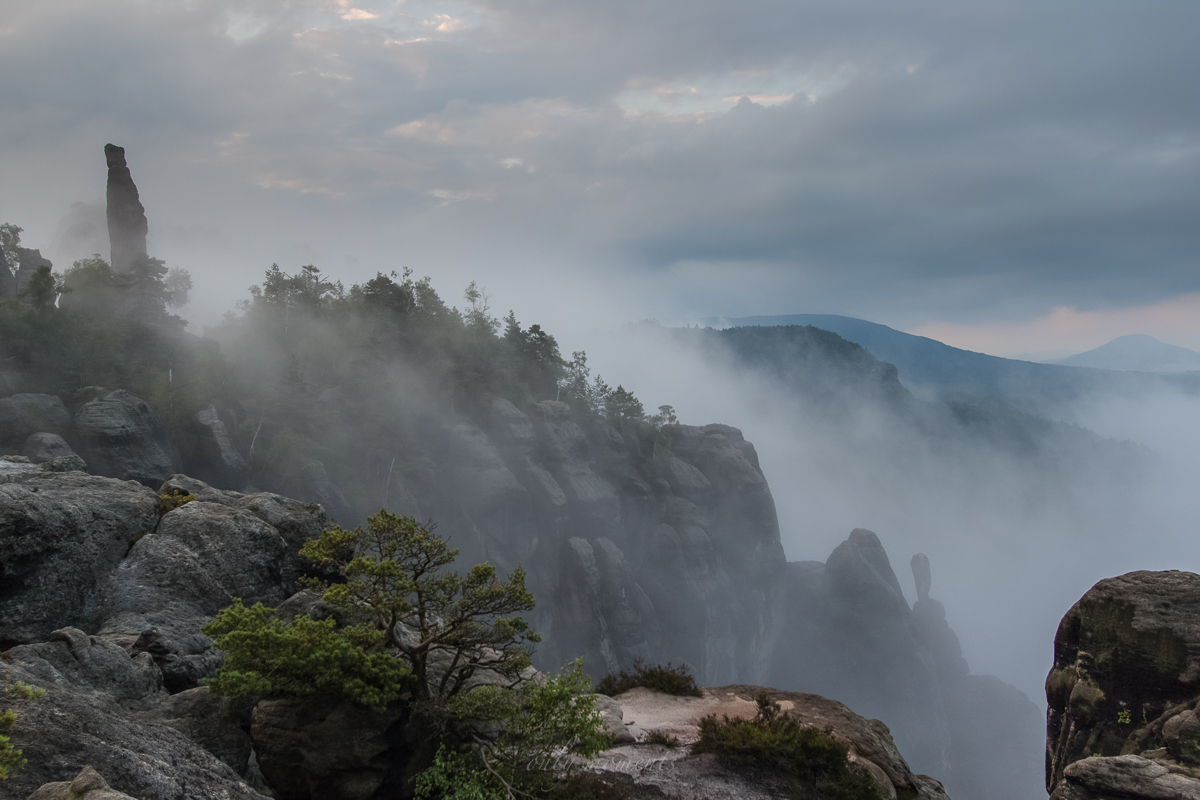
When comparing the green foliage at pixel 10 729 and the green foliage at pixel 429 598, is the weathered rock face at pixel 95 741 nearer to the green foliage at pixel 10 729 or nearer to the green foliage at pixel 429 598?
the green foliage at pixel 10 729

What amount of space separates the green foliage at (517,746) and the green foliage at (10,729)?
5.75 meters

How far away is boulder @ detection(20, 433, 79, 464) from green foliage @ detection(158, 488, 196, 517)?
909 inches

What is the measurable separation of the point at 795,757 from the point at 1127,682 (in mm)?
8090

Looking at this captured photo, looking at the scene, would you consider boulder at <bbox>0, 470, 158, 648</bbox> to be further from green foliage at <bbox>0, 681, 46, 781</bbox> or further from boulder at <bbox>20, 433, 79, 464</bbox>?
boulder at <bbox>20, 433, 79, 464</bbox>

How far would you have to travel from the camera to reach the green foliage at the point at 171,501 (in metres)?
18.4

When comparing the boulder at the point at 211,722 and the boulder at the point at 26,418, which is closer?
the boulder at the point at 211,722

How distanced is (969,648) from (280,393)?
19310 cm

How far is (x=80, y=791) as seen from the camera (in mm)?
6316

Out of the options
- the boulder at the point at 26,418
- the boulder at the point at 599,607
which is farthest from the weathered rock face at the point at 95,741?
the boulder at the point at 599,607

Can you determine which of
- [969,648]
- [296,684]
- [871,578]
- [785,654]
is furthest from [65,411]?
[969,648]

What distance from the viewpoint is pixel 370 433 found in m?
60.6

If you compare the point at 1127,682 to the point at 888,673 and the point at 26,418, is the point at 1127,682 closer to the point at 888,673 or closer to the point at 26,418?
the point at 26,418

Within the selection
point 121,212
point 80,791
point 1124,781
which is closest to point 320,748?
point 80,791

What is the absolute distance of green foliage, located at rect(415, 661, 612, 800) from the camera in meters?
10.7
